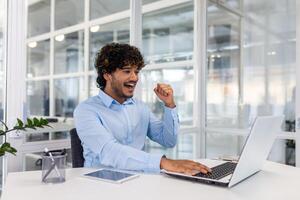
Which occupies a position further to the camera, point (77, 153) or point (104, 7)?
point (104, 7)

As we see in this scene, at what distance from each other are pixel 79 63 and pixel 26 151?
147 centimetres

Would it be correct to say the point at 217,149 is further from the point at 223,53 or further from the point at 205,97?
the point at 223,53

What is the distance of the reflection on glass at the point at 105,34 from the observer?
3352 mm

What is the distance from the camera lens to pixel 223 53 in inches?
149

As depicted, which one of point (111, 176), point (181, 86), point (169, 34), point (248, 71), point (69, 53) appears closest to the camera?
point (111, 176)

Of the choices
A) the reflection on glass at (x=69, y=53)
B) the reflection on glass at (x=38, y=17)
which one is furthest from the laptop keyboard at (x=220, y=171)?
the reflection on glass at (x=69, y=53)

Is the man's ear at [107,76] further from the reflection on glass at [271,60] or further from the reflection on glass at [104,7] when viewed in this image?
the reflection on glass at [271,60]

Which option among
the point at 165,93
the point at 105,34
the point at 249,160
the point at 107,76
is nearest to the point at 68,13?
the point at 105,34

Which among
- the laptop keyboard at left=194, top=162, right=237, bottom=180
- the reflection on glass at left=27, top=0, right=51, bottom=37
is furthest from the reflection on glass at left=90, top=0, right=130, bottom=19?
the laptop keyboard at left=194, top=162, right=237, bottom=180

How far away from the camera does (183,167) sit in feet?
4.50

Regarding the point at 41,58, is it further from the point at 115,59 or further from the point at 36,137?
the point at 115,59

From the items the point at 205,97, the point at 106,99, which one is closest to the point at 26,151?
the point at 106,99

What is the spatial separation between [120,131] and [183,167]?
53cm

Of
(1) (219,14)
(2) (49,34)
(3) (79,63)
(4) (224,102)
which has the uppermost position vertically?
(1) (219,14)
